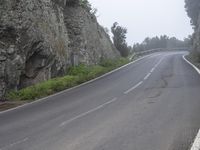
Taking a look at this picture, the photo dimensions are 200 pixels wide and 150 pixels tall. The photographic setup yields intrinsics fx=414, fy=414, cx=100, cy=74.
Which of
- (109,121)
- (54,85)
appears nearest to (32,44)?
(54,85)

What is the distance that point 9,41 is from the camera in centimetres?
2005

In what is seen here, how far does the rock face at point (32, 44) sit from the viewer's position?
19.8 m

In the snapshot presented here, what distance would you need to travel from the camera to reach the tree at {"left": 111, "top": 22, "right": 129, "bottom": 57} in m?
49.0

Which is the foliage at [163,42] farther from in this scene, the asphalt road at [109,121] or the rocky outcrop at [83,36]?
the asphalt road at [109,121]

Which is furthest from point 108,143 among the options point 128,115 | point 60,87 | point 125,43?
point 125,43

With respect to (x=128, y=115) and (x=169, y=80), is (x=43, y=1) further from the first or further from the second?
(x=128, y=115)

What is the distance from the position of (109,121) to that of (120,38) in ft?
126

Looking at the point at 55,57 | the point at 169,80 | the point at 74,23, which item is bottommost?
the point at 169,80

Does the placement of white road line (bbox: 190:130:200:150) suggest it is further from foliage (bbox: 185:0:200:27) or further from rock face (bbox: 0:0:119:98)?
foliage (bbox: 185:0:200:27)

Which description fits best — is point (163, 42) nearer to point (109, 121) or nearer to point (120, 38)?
point (120, 38)

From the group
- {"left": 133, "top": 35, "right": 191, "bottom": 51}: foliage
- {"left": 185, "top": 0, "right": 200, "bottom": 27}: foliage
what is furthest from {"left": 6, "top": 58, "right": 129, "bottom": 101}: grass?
{"left": 133, "top": 35, "right": 191, "bottom": 51}: foliage

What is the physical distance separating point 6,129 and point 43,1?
554 inches

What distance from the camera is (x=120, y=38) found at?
49844mm

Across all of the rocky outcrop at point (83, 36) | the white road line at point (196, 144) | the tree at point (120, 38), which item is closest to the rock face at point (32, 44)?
the rocky outcrop at point (83, 36)
